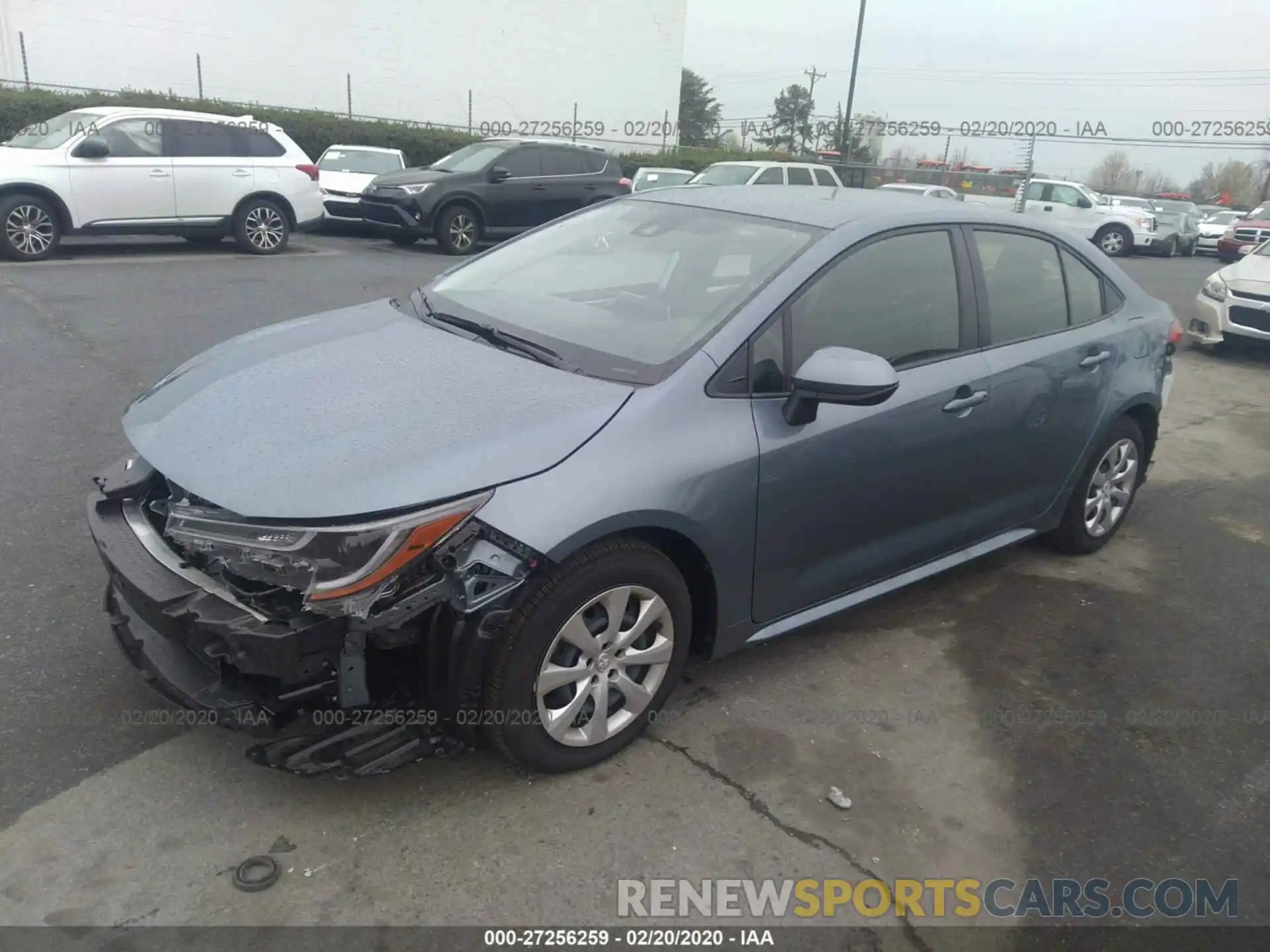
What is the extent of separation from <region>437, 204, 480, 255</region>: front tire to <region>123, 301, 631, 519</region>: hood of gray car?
11116 millimetres

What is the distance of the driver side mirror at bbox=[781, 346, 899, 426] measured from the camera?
301 centimetres

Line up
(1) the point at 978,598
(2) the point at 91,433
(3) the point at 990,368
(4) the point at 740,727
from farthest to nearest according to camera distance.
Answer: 1. (2) the point at 91,433
2. (1) the point at 978,598
3. (3) the point at 990,368
4. (4) the point at 740,727

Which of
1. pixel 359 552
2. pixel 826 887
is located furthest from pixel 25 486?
pixel 826 887

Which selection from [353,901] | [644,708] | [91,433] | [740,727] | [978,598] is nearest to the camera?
[353,901]

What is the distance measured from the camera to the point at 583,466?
273 cm

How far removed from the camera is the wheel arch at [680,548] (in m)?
2.70

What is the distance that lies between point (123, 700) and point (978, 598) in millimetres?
3426

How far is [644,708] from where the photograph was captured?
10.1ft

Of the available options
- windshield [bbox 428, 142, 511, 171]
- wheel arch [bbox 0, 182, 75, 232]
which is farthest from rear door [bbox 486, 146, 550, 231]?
wheel arch [bbox 0, 182, 75, 232]

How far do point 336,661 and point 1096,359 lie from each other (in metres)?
3.50

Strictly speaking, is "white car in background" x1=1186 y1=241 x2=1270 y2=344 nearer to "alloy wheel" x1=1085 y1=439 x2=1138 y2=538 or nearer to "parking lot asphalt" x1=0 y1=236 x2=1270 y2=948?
"parking lot asphalt" x1=0 y1=236 x2=1270 y2=948

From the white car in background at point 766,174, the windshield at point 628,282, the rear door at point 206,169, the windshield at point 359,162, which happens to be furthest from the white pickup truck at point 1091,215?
the windshield at point 628,282

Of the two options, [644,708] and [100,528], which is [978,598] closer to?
[644,708]

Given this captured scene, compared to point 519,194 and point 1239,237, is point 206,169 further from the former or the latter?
point 1239,237
